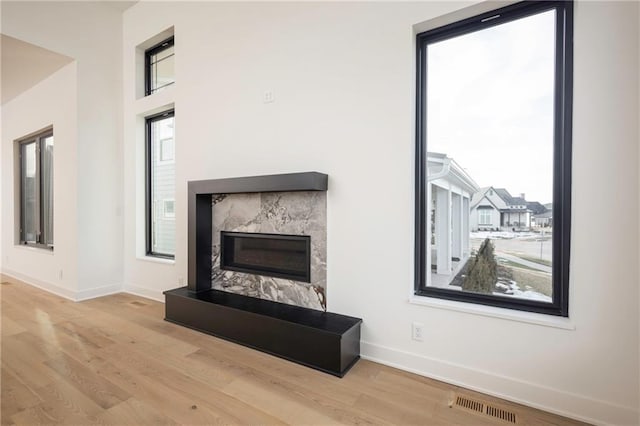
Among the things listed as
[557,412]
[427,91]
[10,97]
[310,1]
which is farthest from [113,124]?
[557,412]

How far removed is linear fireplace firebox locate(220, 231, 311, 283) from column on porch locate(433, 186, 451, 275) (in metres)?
1.08

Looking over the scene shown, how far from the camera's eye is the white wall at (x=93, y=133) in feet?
13.0

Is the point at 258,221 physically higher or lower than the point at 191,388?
higher

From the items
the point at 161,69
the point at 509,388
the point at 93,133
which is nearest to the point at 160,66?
the point at 161,69

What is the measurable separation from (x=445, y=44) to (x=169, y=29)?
134 inches

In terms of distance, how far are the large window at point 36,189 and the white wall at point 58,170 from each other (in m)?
0.18

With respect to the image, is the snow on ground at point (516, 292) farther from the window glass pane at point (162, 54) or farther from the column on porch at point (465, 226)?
the window glass pane at point (162, 54)

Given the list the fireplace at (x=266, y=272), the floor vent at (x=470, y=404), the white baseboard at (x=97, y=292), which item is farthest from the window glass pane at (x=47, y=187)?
the floor vent at (x=470, y=404)

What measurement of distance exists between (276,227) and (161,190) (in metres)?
2.34

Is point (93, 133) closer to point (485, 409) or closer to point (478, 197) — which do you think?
point (478, 197)

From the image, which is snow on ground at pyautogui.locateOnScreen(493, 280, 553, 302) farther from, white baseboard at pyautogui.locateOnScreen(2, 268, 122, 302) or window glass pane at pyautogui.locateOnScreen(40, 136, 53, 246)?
window glass pane at pyautogui.locateOnScreen(40, 136, 53, 246)

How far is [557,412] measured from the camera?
183 centimetres

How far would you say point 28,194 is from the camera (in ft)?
17.8

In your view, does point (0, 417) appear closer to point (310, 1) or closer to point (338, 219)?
point (338, 219)
